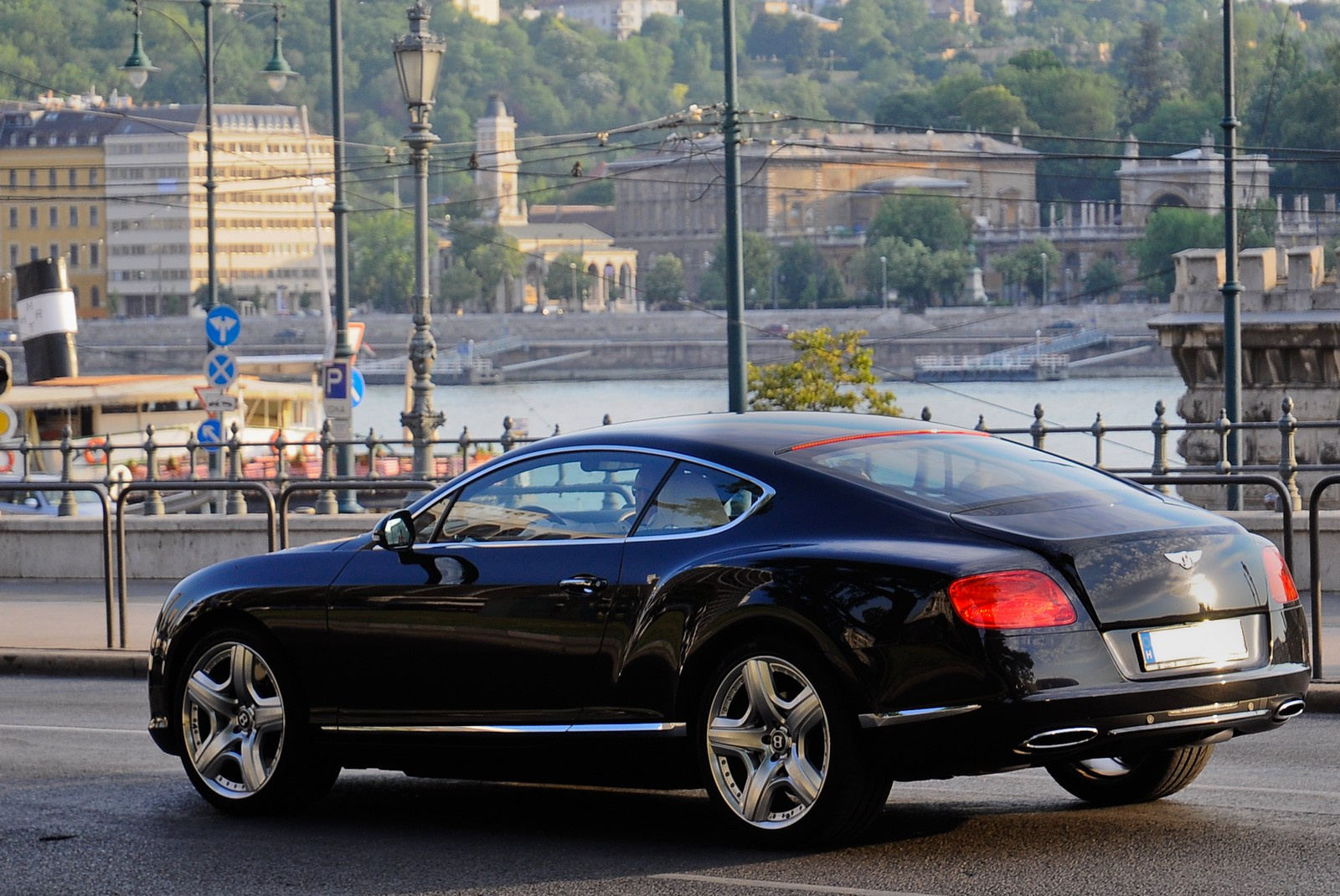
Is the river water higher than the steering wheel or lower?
lower

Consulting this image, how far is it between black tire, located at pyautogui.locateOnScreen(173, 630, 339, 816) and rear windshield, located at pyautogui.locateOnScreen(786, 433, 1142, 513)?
1.93 meters

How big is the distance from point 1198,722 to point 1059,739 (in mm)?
431

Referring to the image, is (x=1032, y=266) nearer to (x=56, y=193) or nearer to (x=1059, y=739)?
(x=56, y=193)

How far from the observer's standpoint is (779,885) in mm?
6168

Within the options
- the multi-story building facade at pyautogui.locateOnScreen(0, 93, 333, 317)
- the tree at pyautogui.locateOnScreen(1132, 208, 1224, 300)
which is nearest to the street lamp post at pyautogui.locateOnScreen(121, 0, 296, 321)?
the tree at pyautogui.locateOnScreen(1132, 208, 1224, 300)

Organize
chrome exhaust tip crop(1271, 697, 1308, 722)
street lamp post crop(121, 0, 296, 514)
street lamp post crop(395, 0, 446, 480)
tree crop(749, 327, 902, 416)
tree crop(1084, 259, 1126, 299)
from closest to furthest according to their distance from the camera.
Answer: chrome exhaust tip crop(1271, 697, 1308, 722), street lamp post crop(395, 0, 446, 480), street lamp post crop(121, 0, 296, 514), tree crop(749, 327, 902, 416), tree crop(1084, 259, 1126, 299)

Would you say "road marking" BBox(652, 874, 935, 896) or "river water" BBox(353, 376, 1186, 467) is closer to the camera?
"road marking" BBox(652, 874, 935, 896)

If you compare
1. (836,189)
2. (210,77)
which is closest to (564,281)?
(836,189)

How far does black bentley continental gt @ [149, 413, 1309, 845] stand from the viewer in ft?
20.3

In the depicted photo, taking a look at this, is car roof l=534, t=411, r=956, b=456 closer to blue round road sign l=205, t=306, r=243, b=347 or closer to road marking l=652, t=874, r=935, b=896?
road marking l=652, t=874, r=935, b=896

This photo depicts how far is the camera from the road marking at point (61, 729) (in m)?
9.93

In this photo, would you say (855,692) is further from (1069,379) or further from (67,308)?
(1069,379)

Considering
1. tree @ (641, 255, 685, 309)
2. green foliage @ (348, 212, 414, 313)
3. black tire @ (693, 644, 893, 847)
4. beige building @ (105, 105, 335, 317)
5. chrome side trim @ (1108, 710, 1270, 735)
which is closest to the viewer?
chrome side trim @ (1108, 710, 1270, 735)

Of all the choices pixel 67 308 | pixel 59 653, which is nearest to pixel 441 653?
pixel 59 653
